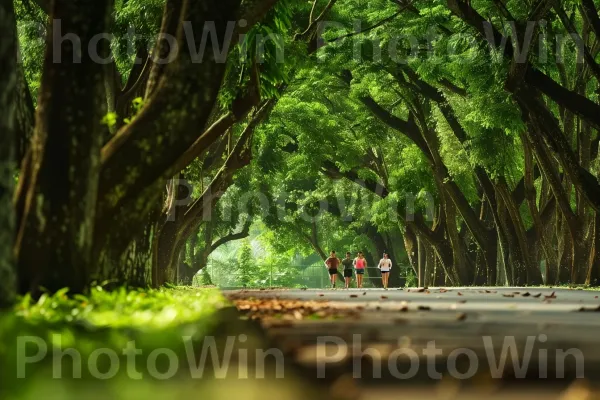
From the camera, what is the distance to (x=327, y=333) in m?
9.36

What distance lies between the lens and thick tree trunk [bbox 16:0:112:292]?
9789 millimetres

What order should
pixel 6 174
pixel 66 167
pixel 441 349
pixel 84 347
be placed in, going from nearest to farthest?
1. pixel 84 347
2. pixel 6 174
3. pixel 441 349
4. pixel 66 167

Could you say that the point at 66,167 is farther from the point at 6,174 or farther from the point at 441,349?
the point at 441,349

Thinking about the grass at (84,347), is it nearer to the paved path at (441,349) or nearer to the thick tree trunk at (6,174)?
the thick tree trunk at (6,174)

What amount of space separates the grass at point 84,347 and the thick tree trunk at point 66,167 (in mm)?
1617

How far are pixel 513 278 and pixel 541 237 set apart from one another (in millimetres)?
1990

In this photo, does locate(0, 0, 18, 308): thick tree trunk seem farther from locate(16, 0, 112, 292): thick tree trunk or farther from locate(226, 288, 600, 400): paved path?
locate(16, 0, 112, 292): thick tree trunk

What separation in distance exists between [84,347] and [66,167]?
4.31m

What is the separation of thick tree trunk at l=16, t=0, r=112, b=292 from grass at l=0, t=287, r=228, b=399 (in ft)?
5.30

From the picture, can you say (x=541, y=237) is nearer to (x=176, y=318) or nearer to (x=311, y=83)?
(x=311, y=83)

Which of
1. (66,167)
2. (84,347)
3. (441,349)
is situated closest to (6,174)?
(84,347)

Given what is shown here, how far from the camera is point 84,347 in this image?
570 centimetres

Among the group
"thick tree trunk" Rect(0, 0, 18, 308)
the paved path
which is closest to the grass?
"thick tree trunk" Rect(0, 0, 18, 308)

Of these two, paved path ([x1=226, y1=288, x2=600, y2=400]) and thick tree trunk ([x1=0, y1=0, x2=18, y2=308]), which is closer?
paved path ([x1=226, y1=288, x2=600, y2=400])
